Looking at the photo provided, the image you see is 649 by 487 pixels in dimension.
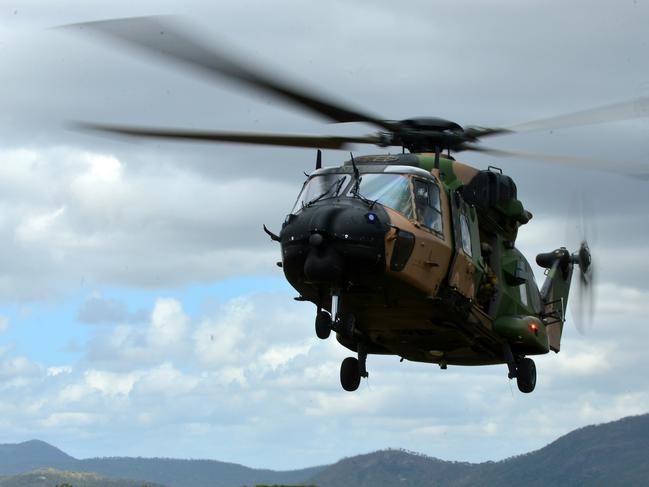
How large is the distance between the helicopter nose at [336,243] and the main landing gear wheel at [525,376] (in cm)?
700

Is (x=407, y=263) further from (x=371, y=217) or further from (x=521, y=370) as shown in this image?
(x=521, y=370)

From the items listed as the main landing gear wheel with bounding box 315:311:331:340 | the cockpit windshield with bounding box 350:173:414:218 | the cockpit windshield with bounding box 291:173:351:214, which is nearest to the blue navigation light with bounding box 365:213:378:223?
the cockpit windshield with bounding box 350:173:414:218

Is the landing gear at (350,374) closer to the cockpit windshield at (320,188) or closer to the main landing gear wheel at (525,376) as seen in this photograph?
the main landing gear wheel at (525,376)

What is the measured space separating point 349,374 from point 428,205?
5380 mm

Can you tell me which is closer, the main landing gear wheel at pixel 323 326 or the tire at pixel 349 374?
the main landing gear wheel at pixel 323 326

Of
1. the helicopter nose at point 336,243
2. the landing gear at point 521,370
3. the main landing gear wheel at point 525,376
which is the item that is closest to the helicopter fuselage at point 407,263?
the helicopter nose at point 336,243

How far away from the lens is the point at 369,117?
2816 centimetres

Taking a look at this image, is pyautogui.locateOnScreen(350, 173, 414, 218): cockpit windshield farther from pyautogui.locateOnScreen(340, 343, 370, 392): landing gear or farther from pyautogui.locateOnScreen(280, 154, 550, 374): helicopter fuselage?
pyautogui.locateOnScreen(340, 343, 370, 392): landing gear

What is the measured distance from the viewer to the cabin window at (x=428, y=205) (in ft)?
87.3

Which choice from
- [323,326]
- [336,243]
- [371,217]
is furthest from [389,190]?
[323,326]

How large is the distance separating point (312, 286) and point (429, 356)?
5394 millimetres

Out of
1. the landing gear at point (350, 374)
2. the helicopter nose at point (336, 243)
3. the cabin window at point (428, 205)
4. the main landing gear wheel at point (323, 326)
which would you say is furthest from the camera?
the landing gear at point (350, 374)

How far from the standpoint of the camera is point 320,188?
2695cm

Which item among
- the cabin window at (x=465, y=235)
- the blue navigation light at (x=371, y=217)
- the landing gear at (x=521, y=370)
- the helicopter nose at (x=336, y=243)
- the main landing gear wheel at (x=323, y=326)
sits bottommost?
the main landing gear wheel at (x=323, y=326)
